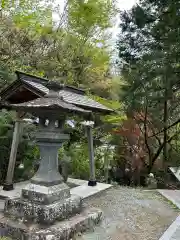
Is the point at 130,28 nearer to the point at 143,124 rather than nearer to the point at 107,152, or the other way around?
the point at 143,124

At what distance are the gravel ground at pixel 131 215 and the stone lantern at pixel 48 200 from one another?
0.35 metres

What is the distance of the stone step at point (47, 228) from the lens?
11.6 feet

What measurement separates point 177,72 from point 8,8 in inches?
373

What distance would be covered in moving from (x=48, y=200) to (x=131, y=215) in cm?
201

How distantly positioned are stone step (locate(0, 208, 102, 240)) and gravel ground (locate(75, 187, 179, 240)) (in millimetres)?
159

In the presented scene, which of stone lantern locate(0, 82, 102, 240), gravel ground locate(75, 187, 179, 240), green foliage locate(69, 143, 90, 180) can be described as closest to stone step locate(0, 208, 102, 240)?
stone lantern locate(0, 82, 102, 240)

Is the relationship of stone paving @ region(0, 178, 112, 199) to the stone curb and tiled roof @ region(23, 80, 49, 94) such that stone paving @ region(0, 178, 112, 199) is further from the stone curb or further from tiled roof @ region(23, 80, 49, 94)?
tiled roof @ region(23, 80, 49, 94)

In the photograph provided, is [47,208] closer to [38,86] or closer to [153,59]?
[38,86]

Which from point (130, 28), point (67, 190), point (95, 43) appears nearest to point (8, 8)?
point (95, 43)

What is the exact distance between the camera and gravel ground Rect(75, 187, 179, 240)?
4145mm

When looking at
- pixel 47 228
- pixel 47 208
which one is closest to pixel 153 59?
pixel 47 208

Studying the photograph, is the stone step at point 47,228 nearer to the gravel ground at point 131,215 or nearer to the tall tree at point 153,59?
the gravel ground at point 131,215

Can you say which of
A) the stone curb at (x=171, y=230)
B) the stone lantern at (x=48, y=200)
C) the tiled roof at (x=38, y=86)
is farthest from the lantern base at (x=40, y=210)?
the tiled roof at (x=38, y=86)

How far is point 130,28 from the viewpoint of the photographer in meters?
8.98
